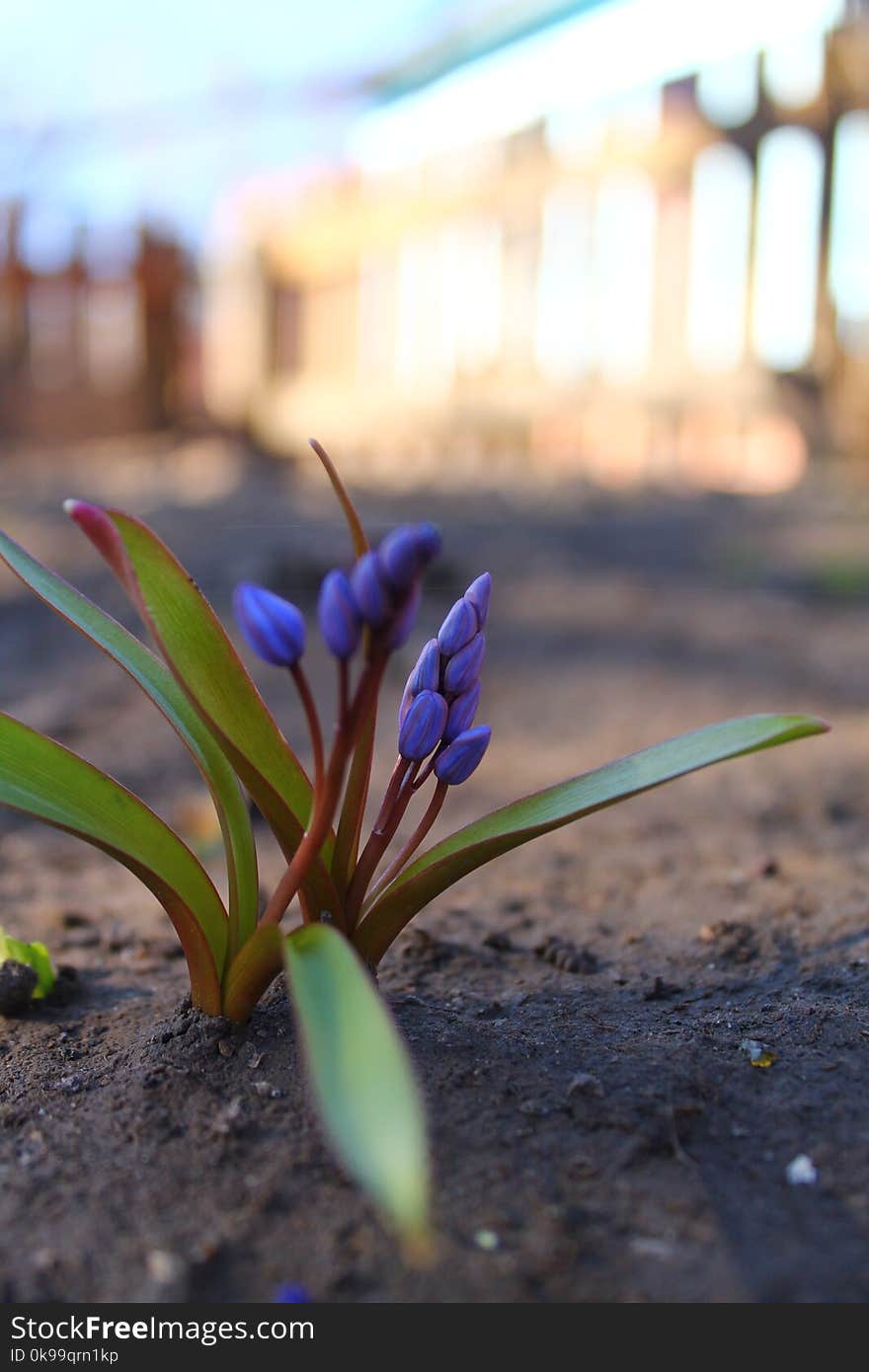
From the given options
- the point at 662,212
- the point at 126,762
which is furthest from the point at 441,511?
the point at 662,212

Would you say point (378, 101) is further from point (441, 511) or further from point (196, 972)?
point (196, 972)

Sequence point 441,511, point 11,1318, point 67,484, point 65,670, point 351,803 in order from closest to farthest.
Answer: point 11,1318 < point 351,803 < point 65,670 < point 441,511 < point 67,484

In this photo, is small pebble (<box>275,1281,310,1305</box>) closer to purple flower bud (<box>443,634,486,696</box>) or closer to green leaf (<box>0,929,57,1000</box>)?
purple flower bud (<box>443,634,486,696</box>)

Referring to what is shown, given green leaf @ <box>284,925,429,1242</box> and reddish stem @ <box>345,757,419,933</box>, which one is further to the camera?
reddish stem @ <box>345,757,419,933</box>

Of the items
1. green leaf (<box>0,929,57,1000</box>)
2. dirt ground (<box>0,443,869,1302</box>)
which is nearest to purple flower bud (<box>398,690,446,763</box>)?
dirt ground (<box>0,443,869,1302</box>)

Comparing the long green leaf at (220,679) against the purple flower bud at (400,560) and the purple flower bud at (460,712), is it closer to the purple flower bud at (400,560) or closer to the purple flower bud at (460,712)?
the purple flower bud at (460,712)

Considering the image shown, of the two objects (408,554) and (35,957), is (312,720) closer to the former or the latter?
(408,554)

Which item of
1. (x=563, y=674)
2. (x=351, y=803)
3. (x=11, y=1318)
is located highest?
(x=563, y=674)
